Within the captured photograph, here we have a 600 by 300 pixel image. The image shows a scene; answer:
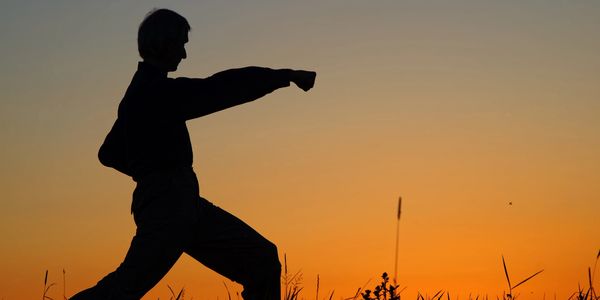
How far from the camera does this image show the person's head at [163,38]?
239 inches

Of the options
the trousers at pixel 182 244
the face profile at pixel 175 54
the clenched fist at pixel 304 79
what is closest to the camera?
the trousers at pixel 182 244

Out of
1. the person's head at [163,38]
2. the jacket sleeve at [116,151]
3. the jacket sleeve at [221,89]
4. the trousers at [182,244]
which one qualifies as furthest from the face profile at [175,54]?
the trousers at [182,244]

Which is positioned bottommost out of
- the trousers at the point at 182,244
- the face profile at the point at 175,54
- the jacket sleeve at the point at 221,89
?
the trousers at the point at 182,244

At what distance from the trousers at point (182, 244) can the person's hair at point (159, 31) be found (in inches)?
28.7

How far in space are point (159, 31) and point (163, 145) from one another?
2.16 feet

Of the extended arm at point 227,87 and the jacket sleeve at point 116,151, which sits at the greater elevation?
the extended arm at point 227,87

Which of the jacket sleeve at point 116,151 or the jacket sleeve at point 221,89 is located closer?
the jacket sleeve at point 221,89

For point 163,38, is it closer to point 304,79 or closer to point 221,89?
point 221,89

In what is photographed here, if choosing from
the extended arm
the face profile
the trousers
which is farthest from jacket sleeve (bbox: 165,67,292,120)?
the trousers

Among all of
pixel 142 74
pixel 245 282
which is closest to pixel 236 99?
pixel 142 74

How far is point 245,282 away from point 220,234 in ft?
1.23

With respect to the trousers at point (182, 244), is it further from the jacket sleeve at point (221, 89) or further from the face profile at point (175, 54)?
the face profile at point (175, 54)

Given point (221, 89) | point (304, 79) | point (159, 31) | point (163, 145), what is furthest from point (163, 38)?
point (304, 79)

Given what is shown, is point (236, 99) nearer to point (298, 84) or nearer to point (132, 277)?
point (298, 84)
